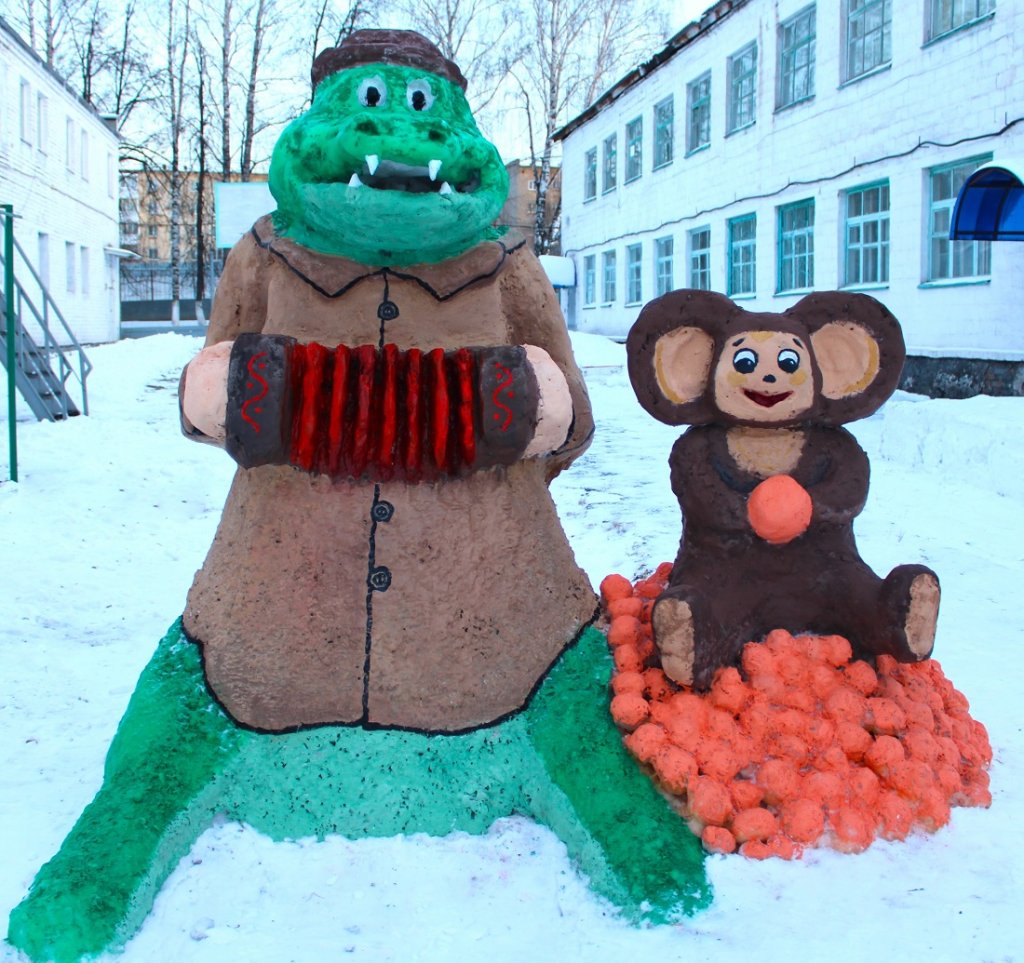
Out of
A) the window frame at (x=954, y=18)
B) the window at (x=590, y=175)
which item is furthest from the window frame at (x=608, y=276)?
the window frame at (x=954, y=18)

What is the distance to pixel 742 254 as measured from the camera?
1414 cm

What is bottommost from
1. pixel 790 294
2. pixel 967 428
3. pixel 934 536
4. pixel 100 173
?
pixel 934 536

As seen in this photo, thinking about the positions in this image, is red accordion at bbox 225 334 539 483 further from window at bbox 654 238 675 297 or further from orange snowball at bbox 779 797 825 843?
window at bbox 654 238 675 297

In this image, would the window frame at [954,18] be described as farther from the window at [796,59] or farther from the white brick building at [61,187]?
the white brick building at [61,187]

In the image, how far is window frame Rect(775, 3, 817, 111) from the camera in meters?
12.0

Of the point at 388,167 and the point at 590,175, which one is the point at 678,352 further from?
the point at 590,175

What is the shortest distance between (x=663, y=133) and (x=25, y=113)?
1040 cm

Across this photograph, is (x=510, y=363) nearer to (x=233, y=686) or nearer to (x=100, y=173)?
(x=233, y=686)

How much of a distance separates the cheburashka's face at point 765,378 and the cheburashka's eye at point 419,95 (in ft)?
2.69

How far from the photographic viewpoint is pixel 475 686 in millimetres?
2123

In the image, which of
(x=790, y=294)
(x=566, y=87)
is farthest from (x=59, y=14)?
(x=790, y=294)

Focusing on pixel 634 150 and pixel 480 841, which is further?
pixel 634 150

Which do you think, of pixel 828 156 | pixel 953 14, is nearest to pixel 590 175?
pixel 828 156

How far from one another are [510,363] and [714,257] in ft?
44.4
